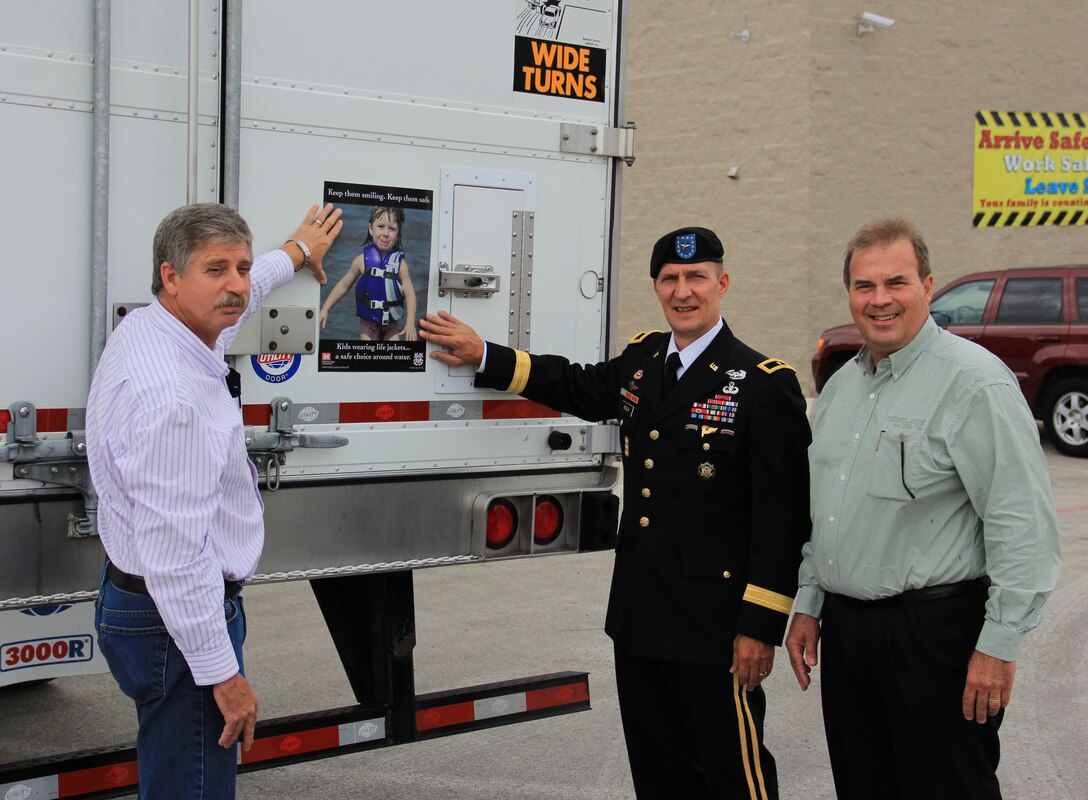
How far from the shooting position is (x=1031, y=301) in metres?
13.0

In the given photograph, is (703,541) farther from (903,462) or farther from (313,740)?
(313,740)

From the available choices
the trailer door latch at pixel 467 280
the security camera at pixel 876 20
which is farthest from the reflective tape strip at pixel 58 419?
the security camera at pixel 876 20

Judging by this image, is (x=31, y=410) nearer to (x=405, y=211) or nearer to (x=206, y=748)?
(x=206, y=748)

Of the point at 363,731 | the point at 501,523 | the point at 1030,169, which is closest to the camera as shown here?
the point at 363,731

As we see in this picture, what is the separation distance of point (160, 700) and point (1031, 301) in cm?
1190

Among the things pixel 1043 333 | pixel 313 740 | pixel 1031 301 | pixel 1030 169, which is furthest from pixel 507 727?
pixel 1030 169

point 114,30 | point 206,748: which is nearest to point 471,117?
point 114,30

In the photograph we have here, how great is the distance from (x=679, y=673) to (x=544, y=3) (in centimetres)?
209

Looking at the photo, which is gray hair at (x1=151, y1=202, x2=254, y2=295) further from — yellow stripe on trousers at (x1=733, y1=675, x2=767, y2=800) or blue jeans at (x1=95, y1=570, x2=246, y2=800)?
yellow stripe on trousers at (x1=733, y1=675, x2=767, y2=800)

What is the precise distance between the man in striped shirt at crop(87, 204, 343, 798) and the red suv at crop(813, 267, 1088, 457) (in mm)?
10498

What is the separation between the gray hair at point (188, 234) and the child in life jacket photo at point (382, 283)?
0.83 meters

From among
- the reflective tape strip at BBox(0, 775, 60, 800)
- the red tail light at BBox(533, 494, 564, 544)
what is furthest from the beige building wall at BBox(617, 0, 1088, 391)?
the reflective tape strip at BBox(0, 775, 60, 800)

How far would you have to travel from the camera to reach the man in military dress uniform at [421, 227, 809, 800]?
3379 millimetres

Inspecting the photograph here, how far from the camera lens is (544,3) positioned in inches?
158
